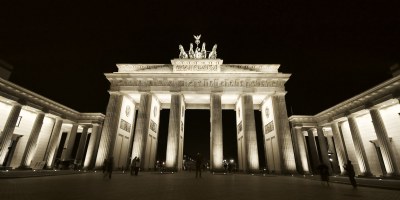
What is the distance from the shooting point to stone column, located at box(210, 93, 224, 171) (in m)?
24.2

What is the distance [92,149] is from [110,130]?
581 centimetres

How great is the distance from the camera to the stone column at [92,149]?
25495 millimetres

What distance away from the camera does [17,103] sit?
2458 cm

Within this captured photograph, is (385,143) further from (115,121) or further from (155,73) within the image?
(115,121)

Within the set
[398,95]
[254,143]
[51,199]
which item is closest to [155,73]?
[254,143]

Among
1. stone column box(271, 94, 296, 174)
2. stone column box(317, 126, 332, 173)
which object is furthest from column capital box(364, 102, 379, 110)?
stone column box(317, 126, 332, 173)

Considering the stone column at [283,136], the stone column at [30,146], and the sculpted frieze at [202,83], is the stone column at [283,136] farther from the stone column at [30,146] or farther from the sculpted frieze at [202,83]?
the stone column at [30,146]

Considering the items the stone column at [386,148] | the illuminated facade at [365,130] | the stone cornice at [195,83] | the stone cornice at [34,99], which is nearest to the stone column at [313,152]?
the illuminated facade at [365,130]

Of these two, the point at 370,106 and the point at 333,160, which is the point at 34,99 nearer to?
the point at 370,106

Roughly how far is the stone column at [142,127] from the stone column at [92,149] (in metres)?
6.10

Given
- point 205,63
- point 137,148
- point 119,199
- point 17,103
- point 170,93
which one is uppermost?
point 205,63

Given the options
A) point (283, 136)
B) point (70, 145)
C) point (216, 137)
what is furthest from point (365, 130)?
point (70, 145)

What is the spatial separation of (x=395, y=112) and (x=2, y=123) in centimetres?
5156

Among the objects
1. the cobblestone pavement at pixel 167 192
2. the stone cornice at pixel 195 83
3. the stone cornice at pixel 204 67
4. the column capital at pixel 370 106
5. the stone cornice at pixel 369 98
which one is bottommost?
the cobblestone pavement at pixel 167 192
